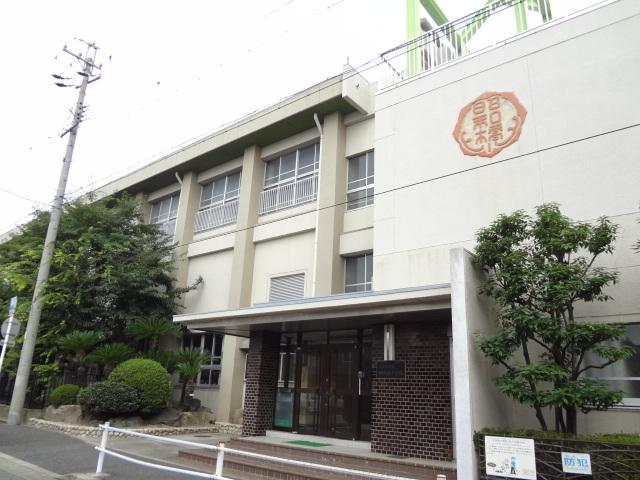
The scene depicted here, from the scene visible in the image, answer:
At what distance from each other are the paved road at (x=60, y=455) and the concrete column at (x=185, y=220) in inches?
292

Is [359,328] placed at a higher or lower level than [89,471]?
higher

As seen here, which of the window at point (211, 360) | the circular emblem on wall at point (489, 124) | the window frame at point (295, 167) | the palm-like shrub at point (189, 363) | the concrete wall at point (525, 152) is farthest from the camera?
the window at point (211, 360)

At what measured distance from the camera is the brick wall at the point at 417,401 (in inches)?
363

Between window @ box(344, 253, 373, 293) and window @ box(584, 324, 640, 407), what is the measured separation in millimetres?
6529

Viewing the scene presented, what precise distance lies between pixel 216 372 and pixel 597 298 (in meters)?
12.9

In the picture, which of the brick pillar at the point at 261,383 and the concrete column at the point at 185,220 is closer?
the brick pillar at the point at 261,383

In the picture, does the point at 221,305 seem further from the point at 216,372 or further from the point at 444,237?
the point at 444,237

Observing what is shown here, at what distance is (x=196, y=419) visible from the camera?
15.1m

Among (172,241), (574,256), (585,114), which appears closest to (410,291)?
(574,256)

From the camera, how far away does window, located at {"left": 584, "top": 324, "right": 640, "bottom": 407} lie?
8023 mm

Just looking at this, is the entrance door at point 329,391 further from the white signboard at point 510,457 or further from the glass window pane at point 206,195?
the glass window pane at point 206,195

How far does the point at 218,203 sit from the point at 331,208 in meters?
6.42

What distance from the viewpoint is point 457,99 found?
37.3ft

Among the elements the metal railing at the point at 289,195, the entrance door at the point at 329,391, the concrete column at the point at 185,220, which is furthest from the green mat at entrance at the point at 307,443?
the concrete column at the point at 185,220
